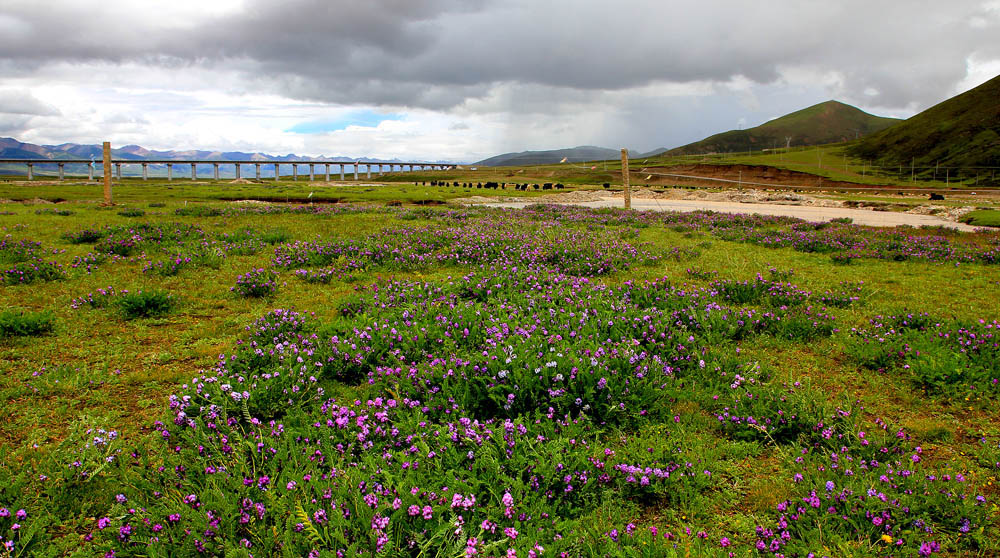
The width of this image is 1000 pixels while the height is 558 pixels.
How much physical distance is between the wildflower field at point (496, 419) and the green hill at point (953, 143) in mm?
192785

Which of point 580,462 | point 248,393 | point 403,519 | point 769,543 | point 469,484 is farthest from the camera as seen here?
point 248,393

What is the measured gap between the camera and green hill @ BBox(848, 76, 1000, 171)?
15625cm

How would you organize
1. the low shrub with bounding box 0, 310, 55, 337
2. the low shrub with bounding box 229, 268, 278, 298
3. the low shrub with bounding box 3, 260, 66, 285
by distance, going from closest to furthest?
the low shrub with bounding box 0, 310, 55, 337 < the low shrub with bounding box 229, 268, 278, 298 < the low shrub with bounding box 3, 260, 66, 285

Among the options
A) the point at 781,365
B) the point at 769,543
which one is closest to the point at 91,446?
the point at 769,543

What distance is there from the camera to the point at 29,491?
3.58m

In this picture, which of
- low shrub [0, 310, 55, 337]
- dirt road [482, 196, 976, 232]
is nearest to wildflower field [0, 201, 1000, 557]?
low shrub [0, 310, 55, 337]

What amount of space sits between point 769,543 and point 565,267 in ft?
26.0

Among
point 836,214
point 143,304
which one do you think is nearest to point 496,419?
point 143,304

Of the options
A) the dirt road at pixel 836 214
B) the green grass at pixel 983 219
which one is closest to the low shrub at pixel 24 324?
the dirt road at pixel 836 214

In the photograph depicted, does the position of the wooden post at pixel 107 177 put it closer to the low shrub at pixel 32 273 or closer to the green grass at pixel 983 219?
the low shrub at pixel 32 273

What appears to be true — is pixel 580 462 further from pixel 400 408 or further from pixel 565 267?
pixel 565 267

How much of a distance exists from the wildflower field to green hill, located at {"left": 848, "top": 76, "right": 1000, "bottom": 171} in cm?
19278

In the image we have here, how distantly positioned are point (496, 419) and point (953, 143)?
23466cm

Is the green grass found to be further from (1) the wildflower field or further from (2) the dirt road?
(1) the wildflower field
